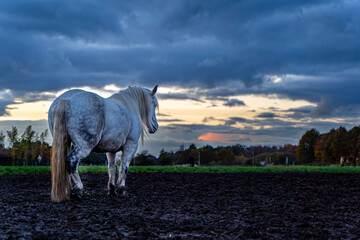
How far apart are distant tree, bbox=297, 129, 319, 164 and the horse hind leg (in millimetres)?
92370

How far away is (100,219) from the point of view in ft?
20.2

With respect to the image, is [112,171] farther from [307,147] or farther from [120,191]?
[307,147]

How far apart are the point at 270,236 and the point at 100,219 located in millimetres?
2693

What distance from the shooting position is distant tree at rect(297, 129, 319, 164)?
94500mm

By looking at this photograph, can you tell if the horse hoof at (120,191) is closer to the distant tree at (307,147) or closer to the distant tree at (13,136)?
the distant tree at (13,136)

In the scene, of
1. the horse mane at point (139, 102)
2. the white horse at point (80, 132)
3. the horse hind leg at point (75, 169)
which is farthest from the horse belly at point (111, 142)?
the horse mane at point (139, 102)

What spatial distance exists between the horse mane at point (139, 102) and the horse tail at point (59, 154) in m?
1.94

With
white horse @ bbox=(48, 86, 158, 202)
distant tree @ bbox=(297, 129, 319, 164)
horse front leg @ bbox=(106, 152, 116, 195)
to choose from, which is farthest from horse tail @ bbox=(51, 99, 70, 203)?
distant tree @ bbox=(297, 129, 319, 164)

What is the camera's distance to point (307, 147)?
96188 mm

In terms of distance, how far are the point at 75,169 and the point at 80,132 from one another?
760 mm

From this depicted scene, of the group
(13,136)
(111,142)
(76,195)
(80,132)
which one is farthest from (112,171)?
(13,136)

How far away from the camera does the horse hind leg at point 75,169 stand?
7.71 m

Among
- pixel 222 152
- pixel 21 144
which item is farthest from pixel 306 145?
pixel 21 144

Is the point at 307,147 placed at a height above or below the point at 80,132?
above
